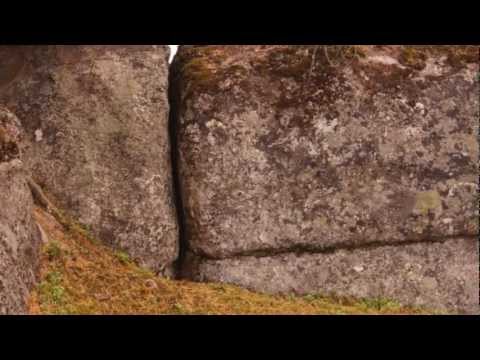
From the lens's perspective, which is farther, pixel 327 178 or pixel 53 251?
pixel 327 178

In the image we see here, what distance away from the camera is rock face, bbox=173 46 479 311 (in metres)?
14.9

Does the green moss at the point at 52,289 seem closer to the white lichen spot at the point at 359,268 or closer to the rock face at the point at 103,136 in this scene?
the rock face at the point at 103,136

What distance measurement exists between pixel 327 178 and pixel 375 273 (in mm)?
2315

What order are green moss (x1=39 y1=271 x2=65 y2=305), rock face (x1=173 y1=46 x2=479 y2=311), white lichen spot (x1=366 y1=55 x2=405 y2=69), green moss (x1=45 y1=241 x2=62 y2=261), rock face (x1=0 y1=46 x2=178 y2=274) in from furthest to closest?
1. white lichen spot (x1=366 y1=55 x2=405 y2=69)
2. rock face (x1=173 y1=46 x2=479 y2=311)
3. rock face (x1=0 y1=46 x2=178 y2=274)
4. green moss (x1=45 y1=241 x2=62 y2=261)
5. green moss (x1=39 y1=271 x2=65 y2=305)

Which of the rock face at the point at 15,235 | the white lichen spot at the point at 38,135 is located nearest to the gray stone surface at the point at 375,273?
the white lichen spot at the point at 38,135

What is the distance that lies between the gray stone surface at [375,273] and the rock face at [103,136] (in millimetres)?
1440

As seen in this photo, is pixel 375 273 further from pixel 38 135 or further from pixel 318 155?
pixel 38 135

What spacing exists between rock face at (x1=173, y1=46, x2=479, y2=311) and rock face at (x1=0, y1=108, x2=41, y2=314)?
14.6ft

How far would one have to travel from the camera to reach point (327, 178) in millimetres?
15156

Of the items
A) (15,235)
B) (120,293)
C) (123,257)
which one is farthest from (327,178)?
(15,235)

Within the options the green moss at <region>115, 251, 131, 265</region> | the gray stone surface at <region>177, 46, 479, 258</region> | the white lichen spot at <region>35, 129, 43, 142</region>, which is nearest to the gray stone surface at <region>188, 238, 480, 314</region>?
the gray stone surface at <region>177, 46, 479, 258</region>

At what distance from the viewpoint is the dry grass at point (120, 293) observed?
10867 millimetres

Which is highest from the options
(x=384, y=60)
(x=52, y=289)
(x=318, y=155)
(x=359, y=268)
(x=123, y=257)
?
(x=384, y=60)

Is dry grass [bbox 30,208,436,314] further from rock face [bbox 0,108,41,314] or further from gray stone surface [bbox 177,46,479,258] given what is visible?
gray stone surface [bbox 177,46,479,258]
